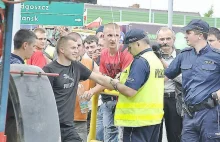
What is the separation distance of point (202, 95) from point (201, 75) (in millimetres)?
229

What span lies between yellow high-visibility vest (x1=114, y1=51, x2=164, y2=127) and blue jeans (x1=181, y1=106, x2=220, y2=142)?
0.46 meters

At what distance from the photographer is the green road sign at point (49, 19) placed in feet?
29.8

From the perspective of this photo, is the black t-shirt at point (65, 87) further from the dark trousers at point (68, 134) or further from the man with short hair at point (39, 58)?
the man with short hair at point (39, 58)

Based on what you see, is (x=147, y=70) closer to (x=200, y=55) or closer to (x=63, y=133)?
(x=200, y=55)

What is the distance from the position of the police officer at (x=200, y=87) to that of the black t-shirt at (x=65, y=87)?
123 cm

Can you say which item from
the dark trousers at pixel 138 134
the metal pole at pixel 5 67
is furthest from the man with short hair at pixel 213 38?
the metal pole at pixel 5 67

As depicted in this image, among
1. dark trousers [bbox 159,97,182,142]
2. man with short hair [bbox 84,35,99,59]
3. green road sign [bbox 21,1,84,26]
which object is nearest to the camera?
dark trousers [bbox 159,97,182,142]

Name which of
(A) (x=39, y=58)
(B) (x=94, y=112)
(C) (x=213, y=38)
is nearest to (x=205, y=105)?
(B) (x=94, y=112)

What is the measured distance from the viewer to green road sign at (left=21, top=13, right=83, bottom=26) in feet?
29.8

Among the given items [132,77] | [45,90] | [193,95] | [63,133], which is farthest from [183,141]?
[45,90]

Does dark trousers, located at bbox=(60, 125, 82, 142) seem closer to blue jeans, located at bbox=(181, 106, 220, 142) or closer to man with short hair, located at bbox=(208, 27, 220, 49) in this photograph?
blue jeans, located at bbox=(181, 106, 220, 142)

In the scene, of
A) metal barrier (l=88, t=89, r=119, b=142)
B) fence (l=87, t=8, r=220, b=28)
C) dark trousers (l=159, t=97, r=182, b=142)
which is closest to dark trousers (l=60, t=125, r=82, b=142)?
metal barrier (l=88, t=89, r=119, b=142)

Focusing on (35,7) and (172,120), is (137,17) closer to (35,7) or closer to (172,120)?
(35,7)

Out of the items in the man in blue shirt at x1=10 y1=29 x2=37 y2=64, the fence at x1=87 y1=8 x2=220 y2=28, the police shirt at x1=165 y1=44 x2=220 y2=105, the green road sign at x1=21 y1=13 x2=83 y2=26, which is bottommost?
the police shirt at x1=165 y1=44 x2=220 y2=105
